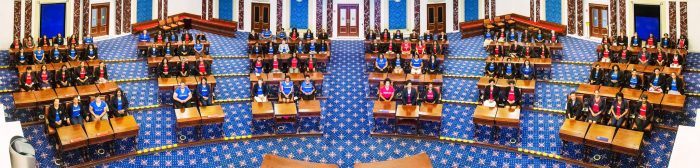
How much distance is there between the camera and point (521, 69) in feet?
58.1

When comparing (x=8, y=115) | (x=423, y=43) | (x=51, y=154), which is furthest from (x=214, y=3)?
(x=51, y=154)

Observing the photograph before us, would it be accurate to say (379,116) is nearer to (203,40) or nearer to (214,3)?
(203,40)

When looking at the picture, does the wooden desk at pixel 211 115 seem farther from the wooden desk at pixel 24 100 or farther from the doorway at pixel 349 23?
the doorway at pixel 349 23

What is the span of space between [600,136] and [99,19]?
18.1 m

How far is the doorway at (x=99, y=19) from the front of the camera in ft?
78.3

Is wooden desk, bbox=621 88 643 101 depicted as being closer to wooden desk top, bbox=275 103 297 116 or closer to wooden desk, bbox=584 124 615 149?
wooden desk, bbox=584 124 615 149

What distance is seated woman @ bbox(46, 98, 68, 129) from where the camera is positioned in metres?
13.5

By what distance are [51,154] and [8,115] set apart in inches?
109

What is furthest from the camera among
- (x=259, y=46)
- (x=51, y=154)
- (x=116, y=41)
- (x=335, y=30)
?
(x=335, y=30)

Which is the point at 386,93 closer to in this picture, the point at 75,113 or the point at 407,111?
the point at 407,111

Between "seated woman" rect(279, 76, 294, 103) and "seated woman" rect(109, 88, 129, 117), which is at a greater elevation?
"seated woman" rect(279, 76, 294, 103)

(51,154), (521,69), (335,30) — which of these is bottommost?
(51,154)

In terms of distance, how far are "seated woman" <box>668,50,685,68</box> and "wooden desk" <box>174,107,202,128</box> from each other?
12531mm

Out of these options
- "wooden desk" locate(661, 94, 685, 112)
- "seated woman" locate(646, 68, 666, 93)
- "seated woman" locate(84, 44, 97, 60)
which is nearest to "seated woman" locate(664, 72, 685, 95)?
"seated woman" locate(646, 68, 666, 93)
